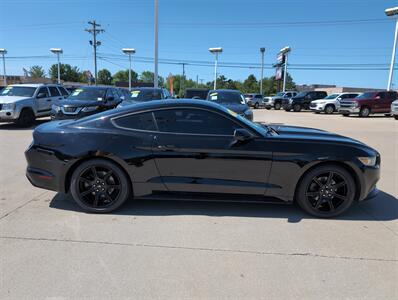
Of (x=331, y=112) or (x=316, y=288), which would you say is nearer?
(x=316, y=288)

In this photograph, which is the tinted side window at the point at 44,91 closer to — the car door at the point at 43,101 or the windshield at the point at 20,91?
the car door at the point at 43,101

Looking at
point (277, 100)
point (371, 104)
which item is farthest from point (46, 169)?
point (277, 100)

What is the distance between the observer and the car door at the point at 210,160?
14.1 feet

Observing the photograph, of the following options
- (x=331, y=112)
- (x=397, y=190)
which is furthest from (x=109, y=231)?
(x=331, y=112)

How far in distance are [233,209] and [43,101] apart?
41.1 ft

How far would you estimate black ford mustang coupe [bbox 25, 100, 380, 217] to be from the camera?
430 cm

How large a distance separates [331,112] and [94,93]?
22.1 m

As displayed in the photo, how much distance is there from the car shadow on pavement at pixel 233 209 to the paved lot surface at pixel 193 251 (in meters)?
0.01

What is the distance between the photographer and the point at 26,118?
13.6 m

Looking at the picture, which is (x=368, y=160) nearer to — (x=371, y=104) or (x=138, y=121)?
(x=138, y=121)

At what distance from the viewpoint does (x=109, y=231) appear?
3.92 metres

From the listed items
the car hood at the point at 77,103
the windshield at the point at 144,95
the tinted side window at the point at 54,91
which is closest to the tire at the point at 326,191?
the windshield at the point at 144,95

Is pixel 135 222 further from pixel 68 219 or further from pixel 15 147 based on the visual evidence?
pixel 15 147

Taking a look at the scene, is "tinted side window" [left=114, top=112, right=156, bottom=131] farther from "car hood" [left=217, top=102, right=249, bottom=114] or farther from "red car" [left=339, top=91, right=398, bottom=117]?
"red car" [left=339, top=91, right=398, bottom=117]
